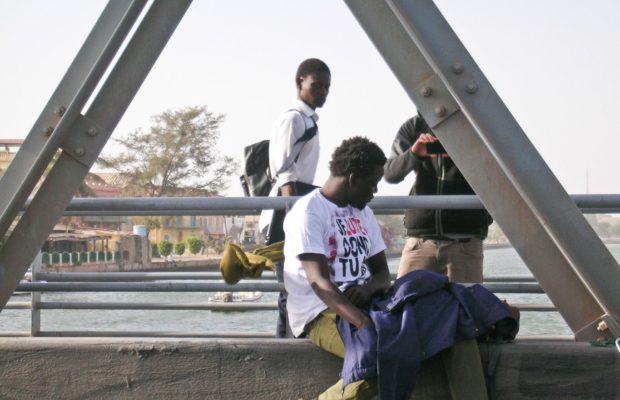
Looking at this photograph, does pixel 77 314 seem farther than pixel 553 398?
Yes

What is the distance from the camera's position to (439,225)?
5477 millimetres

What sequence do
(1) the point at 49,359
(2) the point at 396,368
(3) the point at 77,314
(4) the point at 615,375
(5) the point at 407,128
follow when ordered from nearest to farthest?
(2) the point at 396,368 < (4) the point at 615,375 < (1) the point at 49,359 < (5) the point at 407,128 < (3) the point at 77,314

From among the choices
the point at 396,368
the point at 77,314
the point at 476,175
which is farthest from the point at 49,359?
the point at 77,314

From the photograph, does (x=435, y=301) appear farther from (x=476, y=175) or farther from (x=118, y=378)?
(x=118, y=378)

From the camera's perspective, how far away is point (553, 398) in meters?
4.21

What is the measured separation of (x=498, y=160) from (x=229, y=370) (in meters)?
1.43

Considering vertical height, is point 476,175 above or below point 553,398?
above

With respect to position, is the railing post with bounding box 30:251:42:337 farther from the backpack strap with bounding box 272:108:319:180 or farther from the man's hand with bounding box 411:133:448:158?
the man's hand with bounding box 411:133:448:158

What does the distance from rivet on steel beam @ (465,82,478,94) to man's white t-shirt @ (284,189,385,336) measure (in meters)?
0.80

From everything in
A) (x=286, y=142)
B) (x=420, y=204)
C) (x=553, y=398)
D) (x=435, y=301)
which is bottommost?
(x=553, y=398)

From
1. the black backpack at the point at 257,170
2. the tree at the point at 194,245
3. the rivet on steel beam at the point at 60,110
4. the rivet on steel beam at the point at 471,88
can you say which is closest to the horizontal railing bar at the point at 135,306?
the black backpack at the point at 257,170

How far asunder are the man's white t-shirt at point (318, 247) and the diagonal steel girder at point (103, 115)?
2.87 ft

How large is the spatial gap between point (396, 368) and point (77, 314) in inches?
284

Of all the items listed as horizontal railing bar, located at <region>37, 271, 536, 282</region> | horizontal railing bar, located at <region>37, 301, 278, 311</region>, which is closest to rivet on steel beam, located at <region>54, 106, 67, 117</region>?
horizontal railing bar, located at <region>37, 271, 536, 282</region>
